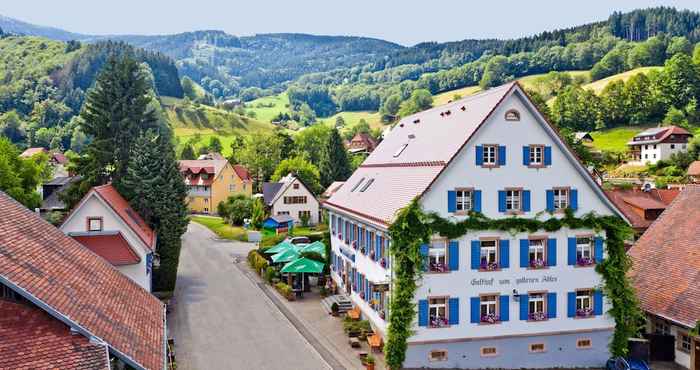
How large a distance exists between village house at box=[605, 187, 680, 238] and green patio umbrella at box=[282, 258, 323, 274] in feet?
88.4

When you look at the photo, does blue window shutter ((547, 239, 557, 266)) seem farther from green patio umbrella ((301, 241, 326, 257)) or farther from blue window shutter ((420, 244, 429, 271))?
green patio umbrella ((301, 241, 326, 257))

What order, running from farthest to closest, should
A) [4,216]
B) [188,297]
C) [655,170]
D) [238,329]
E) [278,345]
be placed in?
[655,170] < [188,297] < [238,329] < [278,345] < [4,216]

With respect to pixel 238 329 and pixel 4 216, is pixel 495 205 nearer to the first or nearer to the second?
pixel 238 329

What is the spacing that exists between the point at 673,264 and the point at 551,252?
7.90 metres

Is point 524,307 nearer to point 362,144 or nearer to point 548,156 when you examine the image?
point 548,156

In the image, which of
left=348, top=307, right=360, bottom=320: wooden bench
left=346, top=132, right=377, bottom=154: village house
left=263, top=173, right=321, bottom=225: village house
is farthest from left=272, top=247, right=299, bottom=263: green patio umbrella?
left=346, top=132, right=377, bottom=154: village house

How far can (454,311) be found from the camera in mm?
26953

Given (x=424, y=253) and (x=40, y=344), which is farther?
(x=424, y=253)

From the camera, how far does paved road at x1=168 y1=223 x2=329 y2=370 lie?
90.9ft

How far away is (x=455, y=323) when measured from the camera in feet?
88.5

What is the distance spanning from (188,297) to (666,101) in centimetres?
12725

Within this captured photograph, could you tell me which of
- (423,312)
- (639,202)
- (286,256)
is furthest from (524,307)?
(639,202)

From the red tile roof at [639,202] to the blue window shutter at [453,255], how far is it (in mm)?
28908

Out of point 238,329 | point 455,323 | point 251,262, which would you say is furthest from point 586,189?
point 251,262
